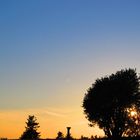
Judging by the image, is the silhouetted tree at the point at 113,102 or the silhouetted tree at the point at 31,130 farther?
the silhouetted tree at the point at 31,130

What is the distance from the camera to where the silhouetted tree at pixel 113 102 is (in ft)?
277

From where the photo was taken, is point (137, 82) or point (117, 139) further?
point (137, 82)

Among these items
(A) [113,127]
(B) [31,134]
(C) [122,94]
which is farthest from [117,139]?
(B) [31,134]

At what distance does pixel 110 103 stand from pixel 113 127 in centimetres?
507

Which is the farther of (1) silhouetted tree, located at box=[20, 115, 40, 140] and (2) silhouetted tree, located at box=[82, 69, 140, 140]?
(1) silhouetted tree, located at box=[20, 115, 40, 140]

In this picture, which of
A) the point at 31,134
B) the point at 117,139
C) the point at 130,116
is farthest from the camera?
the point at 31,134

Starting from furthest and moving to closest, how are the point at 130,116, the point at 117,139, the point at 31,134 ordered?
the point at 31,134
the point at 130,116
the point at 117,139

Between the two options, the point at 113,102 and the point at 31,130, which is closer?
the point at 113,102

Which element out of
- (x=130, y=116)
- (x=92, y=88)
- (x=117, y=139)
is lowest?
(x=117, y=139)

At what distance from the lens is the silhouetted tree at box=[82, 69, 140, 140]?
277ft

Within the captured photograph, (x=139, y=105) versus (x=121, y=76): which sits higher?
(x=121, y=76)

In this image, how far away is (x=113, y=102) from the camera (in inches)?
3327

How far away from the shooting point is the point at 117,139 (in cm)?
8038

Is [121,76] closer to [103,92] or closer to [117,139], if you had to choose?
[103,92]
